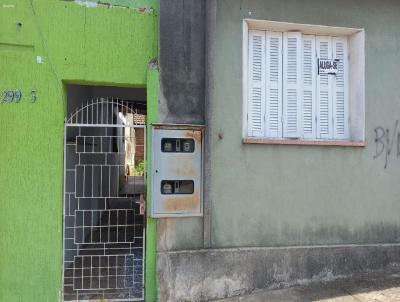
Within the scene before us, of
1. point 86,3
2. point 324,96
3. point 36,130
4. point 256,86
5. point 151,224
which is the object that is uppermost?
point 86,3

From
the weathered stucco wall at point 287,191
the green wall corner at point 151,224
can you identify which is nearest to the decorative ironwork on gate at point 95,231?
the green wall corner at point 151,224

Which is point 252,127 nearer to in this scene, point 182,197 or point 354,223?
point 182,197

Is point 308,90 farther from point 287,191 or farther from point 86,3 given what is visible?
point 86,3

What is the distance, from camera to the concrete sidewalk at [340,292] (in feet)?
16.3

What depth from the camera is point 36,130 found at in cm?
493

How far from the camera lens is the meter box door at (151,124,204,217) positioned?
5.02 metres

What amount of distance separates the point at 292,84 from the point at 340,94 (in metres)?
0.79

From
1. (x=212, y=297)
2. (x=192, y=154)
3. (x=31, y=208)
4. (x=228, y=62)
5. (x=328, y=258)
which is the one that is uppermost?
(x=228, y=62)

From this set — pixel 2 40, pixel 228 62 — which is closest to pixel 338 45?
pixel 228 62

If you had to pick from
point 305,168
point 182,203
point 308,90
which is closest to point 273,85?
point 308,90

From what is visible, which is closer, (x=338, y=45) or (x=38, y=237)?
(x=38, y=237)

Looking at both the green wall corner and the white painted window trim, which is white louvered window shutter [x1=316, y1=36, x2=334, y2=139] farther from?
the green wall corner

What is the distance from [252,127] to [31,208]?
10.2 feet

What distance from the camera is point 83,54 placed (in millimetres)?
5023
